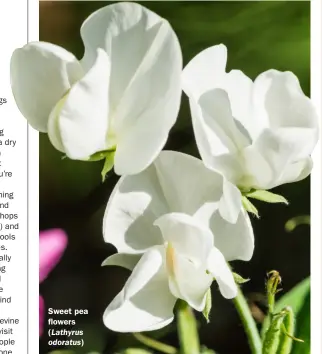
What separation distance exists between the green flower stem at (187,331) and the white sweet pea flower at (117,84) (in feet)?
0.52

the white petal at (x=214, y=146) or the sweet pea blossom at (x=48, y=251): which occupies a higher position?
the white petal at (x=214, y=146)

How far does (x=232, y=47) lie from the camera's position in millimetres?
712

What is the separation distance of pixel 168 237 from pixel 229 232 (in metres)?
0.06

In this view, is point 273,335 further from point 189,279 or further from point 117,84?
point 117,84

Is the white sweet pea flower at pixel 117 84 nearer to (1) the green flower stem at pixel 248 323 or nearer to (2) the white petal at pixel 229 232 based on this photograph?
(2) the white petal at pixel 229 232

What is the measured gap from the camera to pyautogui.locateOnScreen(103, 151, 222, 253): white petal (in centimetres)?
65

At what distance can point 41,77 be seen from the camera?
2.06 ft

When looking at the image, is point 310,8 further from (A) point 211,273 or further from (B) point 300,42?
(A) point 211,273

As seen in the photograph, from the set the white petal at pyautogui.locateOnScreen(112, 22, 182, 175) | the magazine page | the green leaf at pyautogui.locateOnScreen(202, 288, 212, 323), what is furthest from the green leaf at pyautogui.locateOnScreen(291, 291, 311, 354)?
the white petal at pyautogui.locateOnScreen(112, 22, 182, 175)

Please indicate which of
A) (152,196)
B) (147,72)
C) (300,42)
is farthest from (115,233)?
(300,42)

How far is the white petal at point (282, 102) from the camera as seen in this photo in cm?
64

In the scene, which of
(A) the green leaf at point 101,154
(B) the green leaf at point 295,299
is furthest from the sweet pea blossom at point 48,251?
(B) the green leaf at point 295,299

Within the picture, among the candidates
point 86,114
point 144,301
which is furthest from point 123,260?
point 86,114

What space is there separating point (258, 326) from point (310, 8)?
32 centimetres
